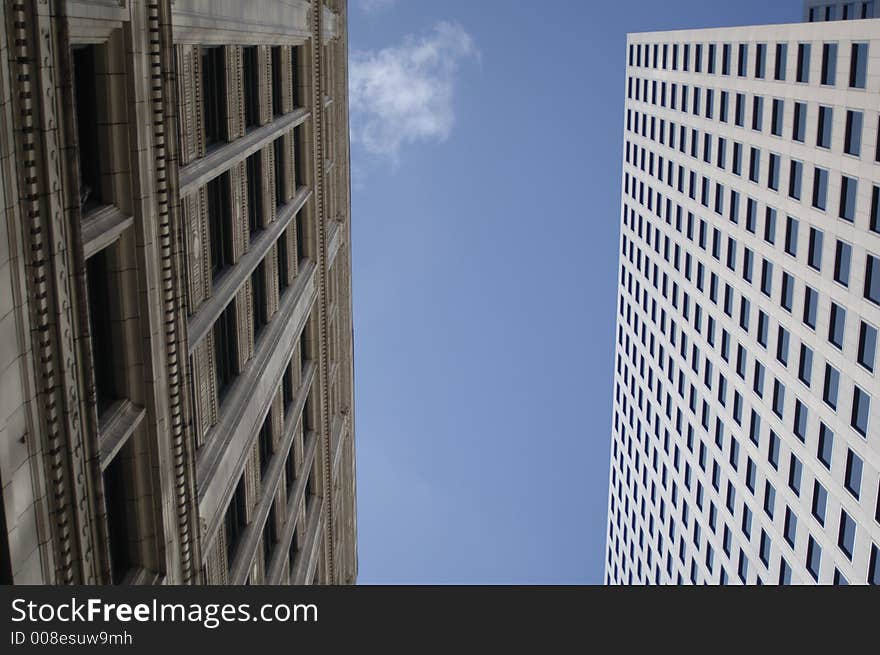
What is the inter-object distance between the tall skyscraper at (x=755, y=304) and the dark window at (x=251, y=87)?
22.9m

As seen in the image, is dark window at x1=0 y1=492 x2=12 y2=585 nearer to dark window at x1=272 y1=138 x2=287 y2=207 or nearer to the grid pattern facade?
dark window at x1=272 y1=138 x2=287 y2=207

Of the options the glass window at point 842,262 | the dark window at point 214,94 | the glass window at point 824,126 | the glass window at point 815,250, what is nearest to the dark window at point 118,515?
the dark window at point 214,94

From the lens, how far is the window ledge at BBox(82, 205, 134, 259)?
43.4 ft

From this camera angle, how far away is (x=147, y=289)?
1537cm

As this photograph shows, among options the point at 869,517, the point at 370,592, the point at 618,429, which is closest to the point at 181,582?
the point at 370,592

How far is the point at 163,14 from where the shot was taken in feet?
51.2

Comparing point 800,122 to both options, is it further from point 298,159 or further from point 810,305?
point 298,159

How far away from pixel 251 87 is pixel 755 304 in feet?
92.6

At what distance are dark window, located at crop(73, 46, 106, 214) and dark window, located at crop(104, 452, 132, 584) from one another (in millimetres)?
4879

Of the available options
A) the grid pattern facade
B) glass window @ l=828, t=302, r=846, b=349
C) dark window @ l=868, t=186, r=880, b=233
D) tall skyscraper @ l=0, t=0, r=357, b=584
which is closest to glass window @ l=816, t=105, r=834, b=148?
dark window @ l=868, t=186, r=880, b=233

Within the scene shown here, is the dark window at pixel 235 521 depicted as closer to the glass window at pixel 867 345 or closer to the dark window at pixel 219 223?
the dark window at pixel 219 223

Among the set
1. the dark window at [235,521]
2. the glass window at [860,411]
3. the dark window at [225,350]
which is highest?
the dark window at [225,350]

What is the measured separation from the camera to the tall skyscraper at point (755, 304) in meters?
32.1

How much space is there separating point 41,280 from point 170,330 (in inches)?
209
